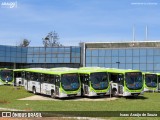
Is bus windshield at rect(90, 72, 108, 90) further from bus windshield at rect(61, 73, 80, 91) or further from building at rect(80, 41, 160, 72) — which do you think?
building at rect(80, 41, 160, 72)

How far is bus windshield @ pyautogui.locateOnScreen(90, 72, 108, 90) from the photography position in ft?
122

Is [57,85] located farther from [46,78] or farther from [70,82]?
[46,78]

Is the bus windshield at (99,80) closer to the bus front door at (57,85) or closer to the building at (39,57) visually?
the bus front door at (57,85)

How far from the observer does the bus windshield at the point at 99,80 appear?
122 feet

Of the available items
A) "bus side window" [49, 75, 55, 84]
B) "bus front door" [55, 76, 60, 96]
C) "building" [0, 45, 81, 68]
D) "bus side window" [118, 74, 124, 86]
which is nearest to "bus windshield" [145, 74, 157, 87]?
"bus side window" [118, 74, 124, 86]

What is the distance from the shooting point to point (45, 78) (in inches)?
1580

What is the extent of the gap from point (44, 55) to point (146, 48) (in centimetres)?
2498

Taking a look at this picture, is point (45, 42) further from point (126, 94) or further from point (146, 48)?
point (126, 94)

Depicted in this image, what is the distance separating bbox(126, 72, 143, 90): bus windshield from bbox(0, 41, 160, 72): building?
152 feet

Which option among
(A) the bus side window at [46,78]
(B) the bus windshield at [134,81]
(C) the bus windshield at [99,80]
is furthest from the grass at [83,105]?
(A) the bus side window at [46,78]

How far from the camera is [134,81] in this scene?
37719 mm

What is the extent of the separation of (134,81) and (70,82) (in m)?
6.29

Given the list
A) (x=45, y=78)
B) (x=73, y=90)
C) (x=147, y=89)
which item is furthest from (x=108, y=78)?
(x=147, y=89)

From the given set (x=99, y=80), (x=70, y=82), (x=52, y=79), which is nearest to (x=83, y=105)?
(x=70, y=82)
